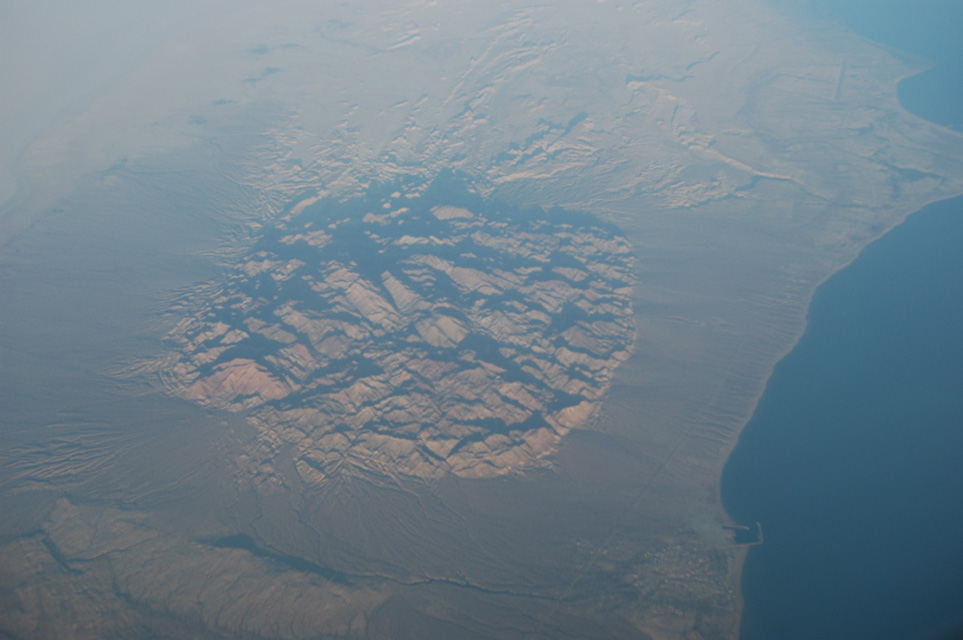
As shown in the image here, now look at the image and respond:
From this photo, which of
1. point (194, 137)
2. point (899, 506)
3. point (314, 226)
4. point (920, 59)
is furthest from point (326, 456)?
point (920, 59)

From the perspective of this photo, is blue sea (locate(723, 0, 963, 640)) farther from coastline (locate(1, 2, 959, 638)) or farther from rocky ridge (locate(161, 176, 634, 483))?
rocky ridge (locate(161, 176, 634, 483))

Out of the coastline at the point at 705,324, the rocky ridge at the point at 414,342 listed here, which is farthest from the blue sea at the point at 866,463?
the rocky ridge at the point at 414,342

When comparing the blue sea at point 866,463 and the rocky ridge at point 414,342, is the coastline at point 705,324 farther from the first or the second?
the rocky ridge at point 414,342

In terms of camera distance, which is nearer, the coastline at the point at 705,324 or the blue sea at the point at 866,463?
the blue sea at the point at 866,463

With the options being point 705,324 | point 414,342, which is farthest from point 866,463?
point 414,342

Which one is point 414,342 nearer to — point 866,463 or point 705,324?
point 705,324
